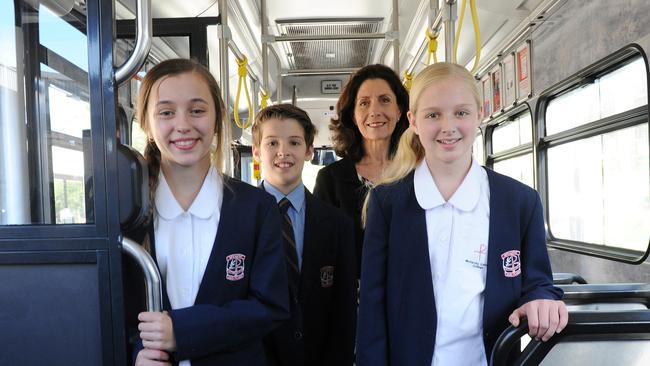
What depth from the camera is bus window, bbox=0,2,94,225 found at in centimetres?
112

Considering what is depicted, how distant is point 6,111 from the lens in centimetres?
119

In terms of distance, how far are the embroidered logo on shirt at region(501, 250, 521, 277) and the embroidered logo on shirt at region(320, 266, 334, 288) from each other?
2.50ft

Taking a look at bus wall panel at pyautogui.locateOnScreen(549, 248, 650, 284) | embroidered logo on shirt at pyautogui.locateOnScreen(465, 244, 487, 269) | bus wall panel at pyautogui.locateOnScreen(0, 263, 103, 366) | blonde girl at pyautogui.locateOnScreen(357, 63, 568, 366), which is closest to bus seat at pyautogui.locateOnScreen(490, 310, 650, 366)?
blonde girl at pyautogui.locateOnScreen(357, 63, 568, 366)

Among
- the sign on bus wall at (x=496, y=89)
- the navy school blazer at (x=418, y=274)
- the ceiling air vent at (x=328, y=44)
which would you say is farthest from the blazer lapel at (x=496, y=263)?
the sign on bus wall at (x=496, y=89)

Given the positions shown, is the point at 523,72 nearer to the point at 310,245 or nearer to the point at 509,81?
the point at 509,81

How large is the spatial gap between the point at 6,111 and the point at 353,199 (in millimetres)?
1483

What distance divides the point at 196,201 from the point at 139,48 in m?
0.46

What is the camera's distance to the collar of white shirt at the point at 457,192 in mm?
1505

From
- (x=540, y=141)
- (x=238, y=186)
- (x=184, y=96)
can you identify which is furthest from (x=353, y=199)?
(x=540, y=141)

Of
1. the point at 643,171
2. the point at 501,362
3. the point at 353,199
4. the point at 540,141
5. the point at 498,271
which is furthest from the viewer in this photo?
the point at 540,141

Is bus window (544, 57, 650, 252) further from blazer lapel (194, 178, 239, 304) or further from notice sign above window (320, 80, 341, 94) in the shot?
notice sign above window (320, 80, 341, 94)

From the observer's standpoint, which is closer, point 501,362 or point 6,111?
point 6,111

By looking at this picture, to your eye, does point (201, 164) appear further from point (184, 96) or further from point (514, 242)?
point (514, 242)

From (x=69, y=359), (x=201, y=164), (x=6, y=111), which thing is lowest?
(x=69, y=359)
